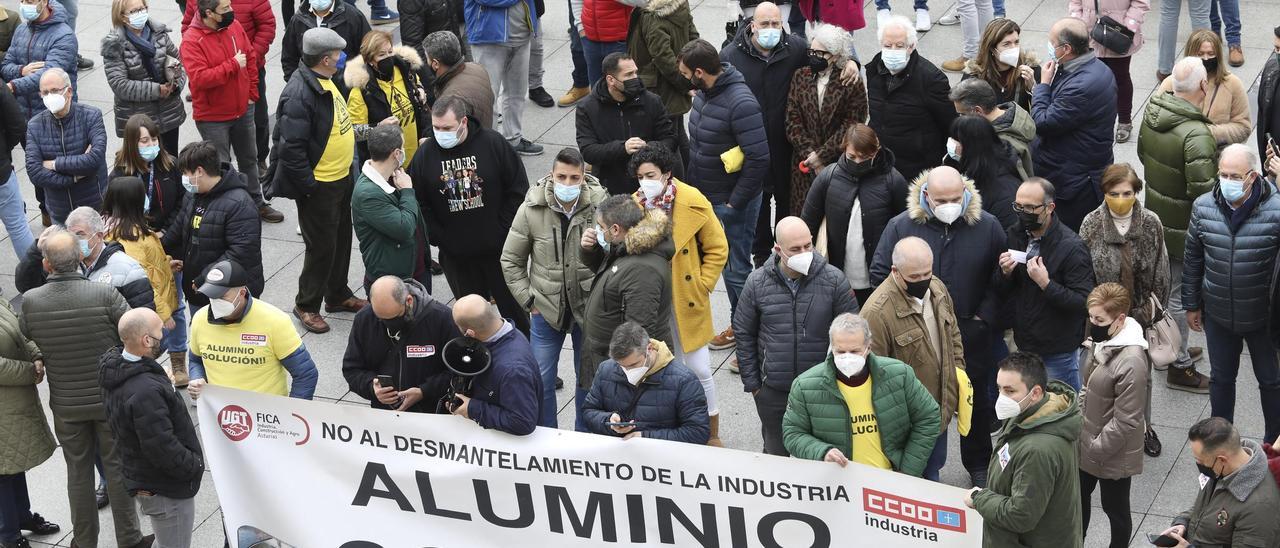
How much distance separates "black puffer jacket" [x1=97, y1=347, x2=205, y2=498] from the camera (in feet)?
26.1

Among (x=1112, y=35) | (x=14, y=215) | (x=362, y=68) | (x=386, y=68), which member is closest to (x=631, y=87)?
(x=386, y=68)

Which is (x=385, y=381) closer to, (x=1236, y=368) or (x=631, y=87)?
(x=631, y=87)

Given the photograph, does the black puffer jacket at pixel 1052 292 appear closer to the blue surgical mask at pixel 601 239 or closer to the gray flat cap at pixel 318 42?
the blue surgical mask at pixel 601 239

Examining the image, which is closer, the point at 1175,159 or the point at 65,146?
the point at 1175,159

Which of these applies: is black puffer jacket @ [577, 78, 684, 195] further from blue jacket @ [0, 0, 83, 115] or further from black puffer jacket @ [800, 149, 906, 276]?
blue jacket @ [0, 0, 83, 115]

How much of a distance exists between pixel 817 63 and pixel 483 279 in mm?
2494

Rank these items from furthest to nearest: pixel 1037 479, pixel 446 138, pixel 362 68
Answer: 1. pixel 362 68
2. pixel 446 138
3. pixel 1037 479

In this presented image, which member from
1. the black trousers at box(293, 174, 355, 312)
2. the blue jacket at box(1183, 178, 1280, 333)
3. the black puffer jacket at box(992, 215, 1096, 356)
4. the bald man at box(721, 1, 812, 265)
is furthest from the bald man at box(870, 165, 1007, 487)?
the black trousers at box(293, 174, 355, 312)

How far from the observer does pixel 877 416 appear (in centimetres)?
756

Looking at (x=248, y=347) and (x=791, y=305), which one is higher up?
(x=248, y=347)

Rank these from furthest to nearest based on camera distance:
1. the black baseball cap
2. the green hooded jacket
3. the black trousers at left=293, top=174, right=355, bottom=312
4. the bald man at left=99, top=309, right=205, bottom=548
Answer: the black trousers at left=293, top=174, right=355, bottom=312
the black baseball cap
the bald man at left=99, top=309, right=205, bottom=548
the green hooded jacket

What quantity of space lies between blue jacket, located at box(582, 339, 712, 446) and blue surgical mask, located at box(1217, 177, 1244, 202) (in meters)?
2.96

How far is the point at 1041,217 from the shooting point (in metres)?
8.50

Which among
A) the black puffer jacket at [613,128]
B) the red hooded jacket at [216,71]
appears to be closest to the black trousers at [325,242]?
the red hooded jacket at [216,71]
